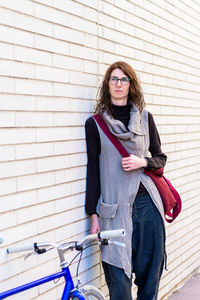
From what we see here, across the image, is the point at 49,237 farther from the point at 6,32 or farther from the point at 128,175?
the point at 6,32

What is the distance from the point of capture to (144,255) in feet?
12.2

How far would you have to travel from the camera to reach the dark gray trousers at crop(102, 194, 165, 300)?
357 centimetres

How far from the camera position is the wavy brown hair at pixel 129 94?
3.62 meters

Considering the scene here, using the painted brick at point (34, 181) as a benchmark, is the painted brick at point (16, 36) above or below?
above

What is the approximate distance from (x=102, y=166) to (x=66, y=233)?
57 centimetres

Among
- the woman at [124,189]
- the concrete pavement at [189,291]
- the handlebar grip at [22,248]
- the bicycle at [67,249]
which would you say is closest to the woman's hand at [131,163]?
the woman at [124,189]

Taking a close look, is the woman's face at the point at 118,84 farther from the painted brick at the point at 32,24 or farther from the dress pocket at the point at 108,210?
the dress pocket at the point at 108,210

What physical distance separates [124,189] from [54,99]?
856mm

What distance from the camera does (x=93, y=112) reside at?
3793 millimetres

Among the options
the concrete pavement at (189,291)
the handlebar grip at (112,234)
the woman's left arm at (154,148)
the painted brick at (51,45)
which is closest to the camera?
the handlebar grip at (112,234)

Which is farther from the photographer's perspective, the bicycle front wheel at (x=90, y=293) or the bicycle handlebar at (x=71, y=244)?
the bicycle front wheel at (x=90, y=293)

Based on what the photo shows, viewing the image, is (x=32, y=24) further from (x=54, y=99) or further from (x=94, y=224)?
(x=94, y=224)

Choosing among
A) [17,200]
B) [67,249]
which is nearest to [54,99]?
[17,200]

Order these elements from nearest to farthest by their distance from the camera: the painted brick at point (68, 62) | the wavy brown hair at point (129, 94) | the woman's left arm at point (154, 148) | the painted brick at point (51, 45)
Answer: the painted brick at point (51, 45) → the painted brick at point (68, 62) → the wavy brown hair at point (129, 94) → the woman's left arm at point (154, 148)
